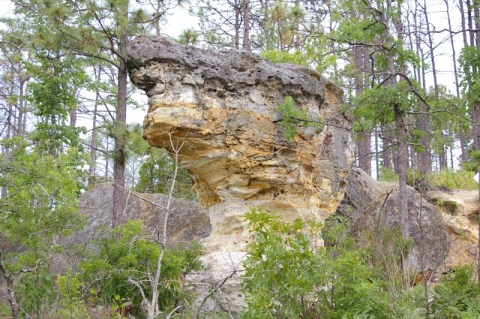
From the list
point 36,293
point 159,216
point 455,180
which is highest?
point 455,180

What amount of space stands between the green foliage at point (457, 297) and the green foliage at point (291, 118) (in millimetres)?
3453

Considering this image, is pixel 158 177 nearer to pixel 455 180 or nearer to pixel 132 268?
pixel 132 268

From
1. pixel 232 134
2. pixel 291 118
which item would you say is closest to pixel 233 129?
pixel 232 134

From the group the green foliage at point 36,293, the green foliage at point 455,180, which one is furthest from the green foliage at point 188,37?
the green foliage at point 455,180

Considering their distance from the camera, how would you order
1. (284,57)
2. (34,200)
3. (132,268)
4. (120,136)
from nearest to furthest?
(132,268), (34,200), (120,136), (284,57)

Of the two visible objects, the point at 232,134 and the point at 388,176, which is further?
the point at 388,176

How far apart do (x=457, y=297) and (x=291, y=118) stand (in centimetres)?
401

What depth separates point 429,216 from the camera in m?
12.9

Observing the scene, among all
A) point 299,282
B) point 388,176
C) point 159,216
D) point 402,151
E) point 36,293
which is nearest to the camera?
point 299,282

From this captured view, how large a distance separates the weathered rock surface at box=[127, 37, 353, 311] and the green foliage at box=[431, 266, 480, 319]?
3.18 meters

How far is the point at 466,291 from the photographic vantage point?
7117 millimetres

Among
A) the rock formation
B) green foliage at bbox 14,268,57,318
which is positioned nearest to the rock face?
the rock formation

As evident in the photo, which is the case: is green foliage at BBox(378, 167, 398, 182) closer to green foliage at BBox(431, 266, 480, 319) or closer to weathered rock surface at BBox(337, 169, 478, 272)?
weathered rock surface at BBox(337, 169, 478, 272)

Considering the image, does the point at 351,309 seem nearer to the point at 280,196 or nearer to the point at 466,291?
the point at 466,291
